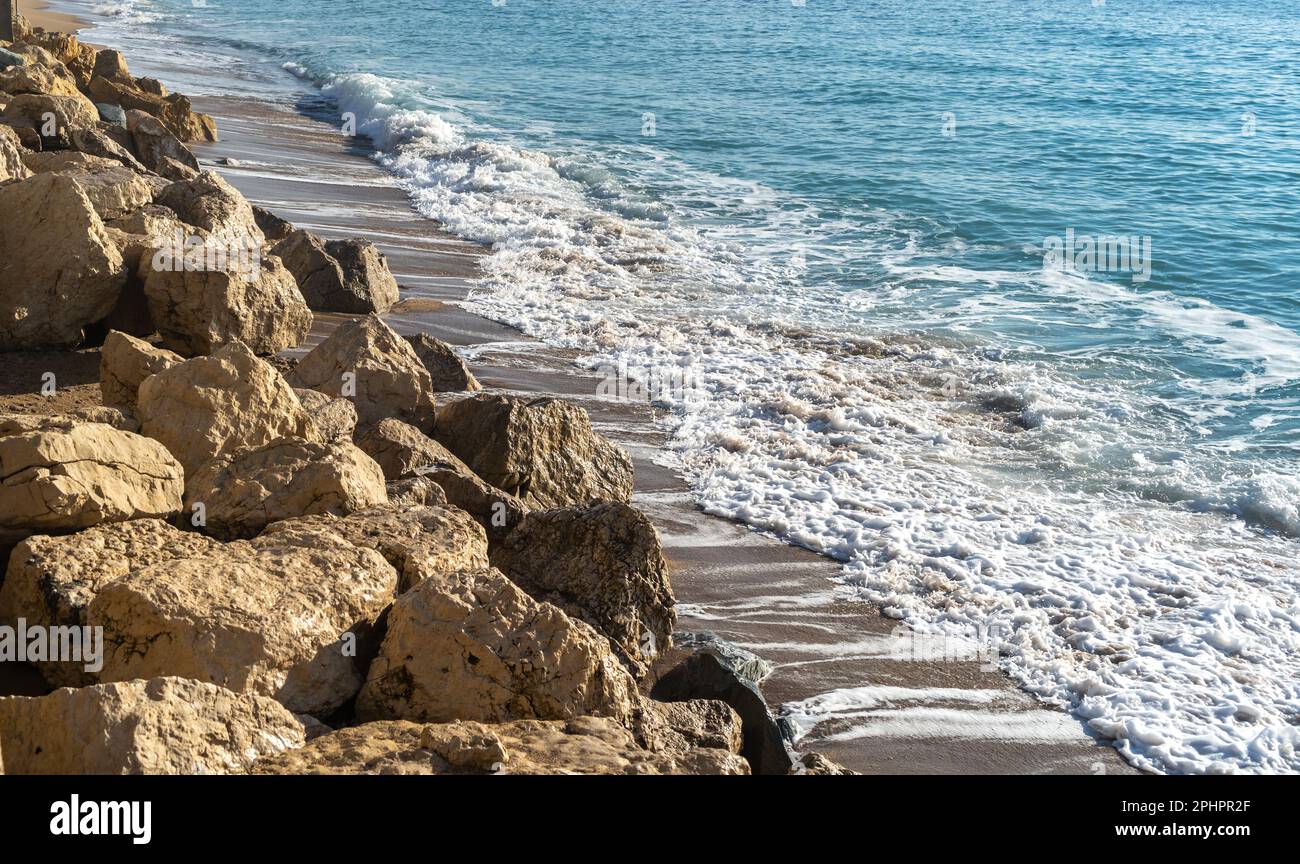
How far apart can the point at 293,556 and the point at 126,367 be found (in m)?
2.17

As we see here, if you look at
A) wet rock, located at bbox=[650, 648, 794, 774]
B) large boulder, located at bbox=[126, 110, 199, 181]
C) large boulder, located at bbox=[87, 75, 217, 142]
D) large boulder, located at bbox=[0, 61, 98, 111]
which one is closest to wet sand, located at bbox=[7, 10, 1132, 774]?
wet rock, located at bbox=[650, 648, 794, 774]

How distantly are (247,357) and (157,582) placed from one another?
1.82m

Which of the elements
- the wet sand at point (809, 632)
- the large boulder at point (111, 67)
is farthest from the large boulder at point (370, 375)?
the large boulder at point (111, 67)

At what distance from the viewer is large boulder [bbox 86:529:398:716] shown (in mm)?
3955

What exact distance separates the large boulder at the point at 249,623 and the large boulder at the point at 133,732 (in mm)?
390

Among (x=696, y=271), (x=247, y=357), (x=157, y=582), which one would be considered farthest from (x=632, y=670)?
(x=696, y=271)

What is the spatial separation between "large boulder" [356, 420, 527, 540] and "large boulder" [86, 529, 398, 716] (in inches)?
53.6

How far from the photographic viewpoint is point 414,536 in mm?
4867

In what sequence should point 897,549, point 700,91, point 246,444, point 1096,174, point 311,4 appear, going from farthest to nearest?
point 311,4, point 700,91, point 1096,174, point 897,549, point 246,444

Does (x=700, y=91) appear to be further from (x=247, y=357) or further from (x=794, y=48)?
(x=247, y=357)

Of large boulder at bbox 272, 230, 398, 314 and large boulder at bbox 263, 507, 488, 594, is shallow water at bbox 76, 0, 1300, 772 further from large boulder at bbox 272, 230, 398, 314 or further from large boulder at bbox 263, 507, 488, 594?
large boulder at bbox 263, 507, 488, 594

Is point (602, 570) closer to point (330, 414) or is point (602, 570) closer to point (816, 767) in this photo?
point (816, 767)

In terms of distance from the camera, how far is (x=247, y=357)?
563 cm

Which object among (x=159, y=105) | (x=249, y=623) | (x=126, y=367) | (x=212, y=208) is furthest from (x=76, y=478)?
(x=159, y=105)
